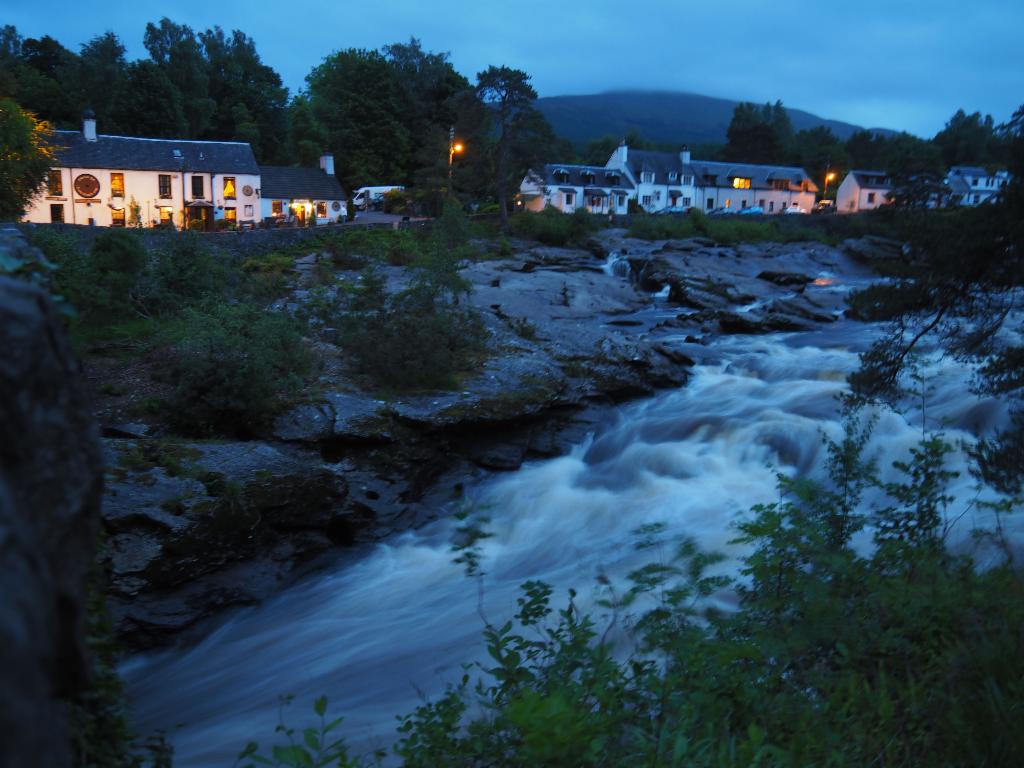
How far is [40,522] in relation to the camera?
2201 millimetres

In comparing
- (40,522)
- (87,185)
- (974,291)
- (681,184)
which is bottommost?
(40,522)

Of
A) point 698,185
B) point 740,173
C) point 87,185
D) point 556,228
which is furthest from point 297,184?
point 740,173

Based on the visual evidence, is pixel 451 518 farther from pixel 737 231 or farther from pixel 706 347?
pixel 737 231

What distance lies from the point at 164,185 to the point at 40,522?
51.0 metres

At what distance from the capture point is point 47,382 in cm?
236

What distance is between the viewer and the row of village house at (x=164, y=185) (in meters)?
44.2

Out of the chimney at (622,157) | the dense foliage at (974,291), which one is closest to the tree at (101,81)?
the chimney at (622,157)

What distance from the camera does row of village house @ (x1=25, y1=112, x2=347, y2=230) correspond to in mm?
44250

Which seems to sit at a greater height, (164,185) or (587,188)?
(587,188)

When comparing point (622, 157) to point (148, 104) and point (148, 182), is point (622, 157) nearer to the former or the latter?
point (148, 104)

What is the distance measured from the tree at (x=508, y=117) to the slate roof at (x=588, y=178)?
22.2 metres

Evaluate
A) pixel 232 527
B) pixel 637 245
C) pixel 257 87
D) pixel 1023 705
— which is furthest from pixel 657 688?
pixel 257 87

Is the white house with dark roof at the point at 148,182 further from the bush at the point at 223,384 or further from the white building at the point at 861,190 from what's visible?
the white building at the point at 861,190

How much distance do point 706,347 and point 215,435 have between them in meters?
15.4
